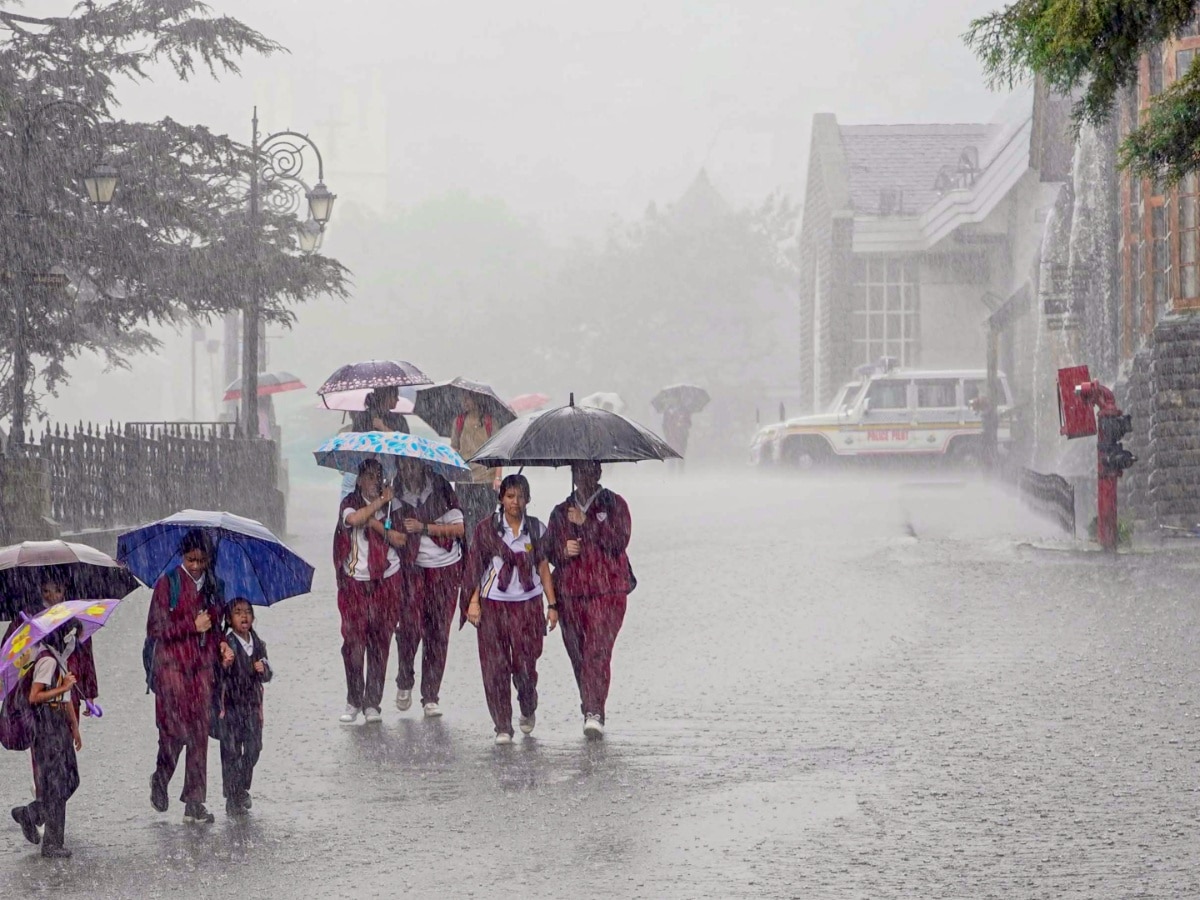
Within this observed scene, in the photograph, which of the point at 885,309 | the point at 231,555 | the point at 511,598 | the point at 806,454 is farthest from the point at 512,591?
the point at 885,309

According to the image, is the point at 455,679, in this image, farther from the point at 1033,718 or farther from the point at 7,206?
the point at 7,206

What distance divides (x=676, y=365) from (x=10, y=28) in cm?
4473

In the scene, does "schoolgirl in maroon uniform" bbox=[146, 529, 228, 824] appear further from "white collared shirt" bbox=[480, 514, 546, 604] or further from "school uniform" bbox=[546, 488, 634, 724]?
"school uniform" bbox=[546, 488, 634, 724]

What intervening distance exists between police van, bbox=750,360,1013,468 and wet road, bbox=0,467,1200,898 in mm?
17798

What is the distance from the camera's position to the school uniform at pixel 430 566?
30.6 feet

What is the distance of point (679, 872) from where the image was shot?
6293 millimetres

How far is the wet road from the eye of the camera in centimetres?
631

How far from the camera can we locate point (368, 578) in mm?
9242

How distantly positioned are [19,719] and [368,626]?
2882mm

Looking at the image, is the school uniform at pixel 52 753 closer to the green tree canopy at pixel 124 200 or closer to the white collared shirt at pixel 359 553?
the white collared shirt at pixel 359 553

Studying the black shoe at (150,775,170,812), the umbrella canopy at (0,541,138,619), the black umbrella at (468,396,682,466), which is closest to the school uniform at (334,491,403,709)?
the black umbrella at (468,396,682,466)

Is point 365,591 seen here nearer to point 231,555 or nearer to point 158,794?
point 231,555

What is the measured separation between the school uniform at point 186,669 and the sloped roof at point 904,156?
37.3 metres

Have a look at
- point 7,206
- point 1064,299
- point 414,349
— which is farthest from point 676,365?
point 7,206
